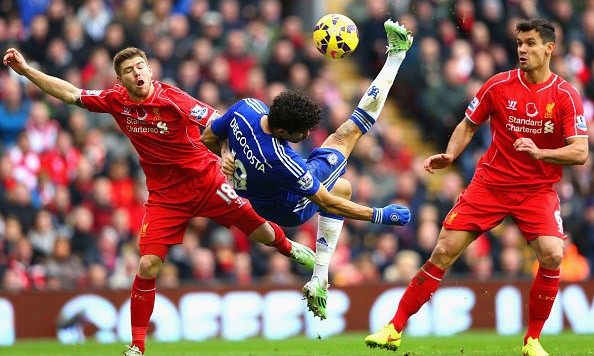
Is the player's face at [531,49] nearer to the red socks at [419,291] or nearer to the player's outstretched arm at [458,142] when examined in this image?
the player's outstretched arm at [458,142]

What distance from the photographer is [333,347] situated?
13.4m

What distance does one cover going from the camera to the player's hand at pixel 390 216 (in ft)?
34.3

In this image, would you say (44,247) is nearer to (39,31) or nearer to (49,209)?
(49,209)

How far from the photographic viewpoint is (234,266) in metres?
16.6

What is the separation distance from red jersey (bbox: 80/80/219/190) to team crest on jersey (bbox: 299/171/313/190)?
123 cm

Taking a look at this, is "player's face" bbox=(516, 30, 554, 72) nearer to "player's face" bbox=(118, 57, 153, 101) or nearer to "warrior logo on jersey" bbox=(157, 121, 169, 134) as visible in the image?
"warrior logo on jersey" bbox=(157, 121, 169, 134)

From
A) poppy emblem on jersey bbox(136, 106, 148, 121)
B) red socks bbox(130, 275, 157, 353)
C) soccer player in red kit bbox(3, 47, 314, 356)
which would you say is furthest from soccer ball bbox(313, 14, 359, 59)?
red socks bbox(130, 275, 157, 353)

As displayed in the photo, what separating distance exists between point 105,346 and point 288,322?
8.79 feet

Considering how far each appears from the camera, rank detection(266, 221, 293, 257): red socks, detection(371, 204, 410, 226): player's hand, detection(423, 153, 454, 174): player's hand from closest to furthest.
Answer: detection(371, 204, 410, 226): player's hand → detection(423, 153, 454, 174): player's hand → detection(266, 221, 293, 257): red socks

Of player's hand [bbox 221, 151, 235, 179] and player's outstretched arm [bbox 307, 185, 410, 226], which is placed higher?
player's hand [bbox 221, 151, 235, 179]

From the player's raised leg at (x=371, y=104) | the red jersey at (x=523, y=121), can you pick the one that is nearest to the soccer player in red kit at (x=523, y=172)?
the red jersey at (x=523, y=121)

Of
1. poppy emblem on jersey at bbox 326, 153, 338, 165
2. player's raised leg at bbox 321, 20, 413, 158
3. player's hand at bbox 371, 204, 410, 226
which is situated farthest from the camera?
player's raised leg at bbox 321, 20, 413, 158

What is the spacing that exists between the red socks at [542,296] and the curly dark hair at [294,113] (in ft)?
8.15

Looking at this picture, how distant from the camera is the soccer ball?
11.7 meters
